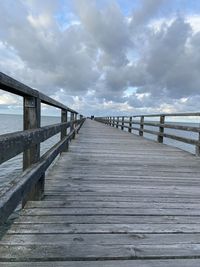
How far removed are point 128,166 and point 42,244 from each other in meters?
3.81

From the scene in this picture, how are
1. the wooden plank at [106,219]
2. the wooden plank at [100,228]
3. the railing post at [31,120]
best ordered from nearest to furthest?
1. the wooden plank at [100,228]
2. the wooden plank at [106,219]
3. the railing post at [31,120]

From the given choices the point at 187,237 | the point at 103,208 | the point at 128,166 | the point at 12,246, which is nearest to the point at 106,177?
the point at 128,166

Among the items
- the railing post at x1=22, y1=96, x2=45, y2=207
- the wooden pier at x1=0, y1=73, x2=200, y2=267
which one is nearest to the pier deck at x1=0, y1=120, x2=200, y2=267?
the wooden pier at x1=0, y1=73, x2=200, y2=267

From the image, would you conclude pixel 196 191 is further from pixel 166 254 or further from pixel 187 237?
pixel 166 254

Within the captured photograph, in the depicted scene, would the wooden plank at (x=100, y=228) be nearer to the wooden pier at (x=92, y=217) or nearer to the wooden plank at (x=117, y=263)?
the wooden pier at (x=92, y=217)

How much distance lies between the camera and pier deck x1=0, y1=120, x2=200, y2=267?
2.26 metres

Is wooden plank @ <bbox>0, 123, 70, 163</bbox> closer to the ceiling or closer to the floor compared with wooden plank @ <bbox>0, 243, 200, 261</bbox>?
closer to the ceiling

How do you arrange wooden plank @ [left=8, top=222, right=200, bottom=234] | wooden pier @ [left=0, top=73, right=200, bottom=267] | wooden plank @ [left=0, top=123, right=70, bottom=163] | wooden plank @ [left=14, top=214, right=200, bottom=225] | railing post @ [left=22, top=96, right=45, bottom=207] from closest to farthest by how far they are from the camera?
wooden plank @ [left=0, top=123, right=70, bottom=163] < wooden pier @ [left=0, top=73, right=200, bottom=267] < wooden plank @ [left=8, top=222, right=200, bottom=234] < wooden plank @ [left=14, top=214, right=200, bottom=225] < railing post @ [left=22, top=96, right=45, bottom=207]

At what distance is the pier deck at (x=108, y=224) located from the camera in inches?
88.9

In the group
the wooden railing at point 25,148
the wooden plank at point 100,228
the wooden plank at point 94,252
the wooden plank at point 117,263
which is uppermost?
the wooden railing at point 25,148

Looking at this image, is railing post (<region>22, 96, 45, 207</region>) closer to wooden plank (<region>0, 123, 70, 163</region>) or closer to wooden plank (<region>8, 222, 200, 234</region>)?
wooden plank (<region>0, 123, 70, 163</region>)

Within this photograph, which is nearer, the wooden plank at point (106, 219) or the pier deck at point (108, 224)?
the pier deck at point (108, 224)

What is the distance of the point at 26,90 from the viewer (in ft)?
9.27

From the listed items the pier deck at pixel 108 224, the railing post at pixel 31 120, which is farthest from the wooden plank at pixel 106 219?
the railing post at pixel 31 120
